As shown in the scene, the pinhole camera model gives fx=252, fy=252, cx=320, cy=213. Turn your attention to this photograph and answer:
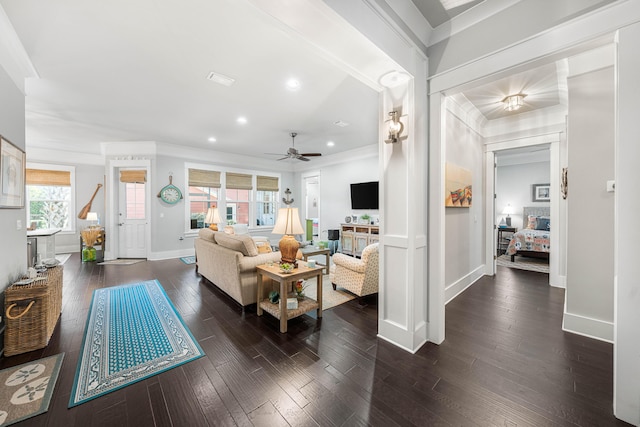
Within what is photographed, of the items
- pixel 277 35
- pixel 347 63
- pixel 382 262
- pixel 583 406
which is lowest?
pixel 583 406

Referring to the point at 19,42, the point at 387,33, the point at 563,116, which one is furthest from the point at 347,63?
the point at 563,116

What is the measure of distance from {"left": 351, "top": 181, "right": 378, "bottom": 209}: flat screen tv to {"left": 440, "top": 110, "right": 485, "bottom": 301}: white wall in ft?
7.72

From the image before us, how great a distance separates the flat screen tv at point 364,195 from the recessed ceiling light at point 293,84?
3.64m

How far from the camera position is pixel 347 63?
6.53 ft

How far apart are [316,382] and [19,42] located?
162 inches

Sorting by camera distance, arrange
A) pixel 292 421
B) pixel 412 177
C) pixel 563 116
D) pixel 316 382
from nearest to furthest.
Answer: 1. pixel 292 421
2. pixel 316 382
3. pixel 412 177
4. pixel 563 116

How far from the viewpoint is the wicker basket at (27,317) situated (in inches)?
85.0

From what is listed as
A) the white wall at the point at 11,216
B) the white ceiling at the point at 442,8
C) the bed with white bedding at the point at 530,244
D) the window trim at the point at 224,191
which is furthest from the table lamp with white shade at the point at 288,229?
the bed with white bedding at the point at 530,244

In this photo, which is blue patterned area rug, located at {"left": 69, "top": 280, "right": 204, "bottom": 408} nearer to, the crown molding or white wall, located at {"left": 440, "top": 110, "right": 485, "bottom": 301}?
the crown molding

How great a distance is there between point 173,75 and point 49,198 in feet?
21.1

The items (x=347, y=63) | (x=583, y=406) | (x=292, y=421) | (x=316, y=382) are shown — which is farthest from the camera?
(x=347, y=63)

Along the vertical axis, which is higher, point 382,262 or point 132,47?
point 132,47

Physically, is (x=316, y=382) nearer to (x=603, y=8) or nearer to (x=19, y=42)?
(x=603, y=8)

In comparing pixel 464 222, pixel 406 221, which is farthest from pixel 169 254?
pixel 464 222
